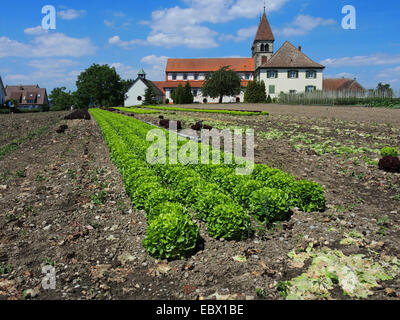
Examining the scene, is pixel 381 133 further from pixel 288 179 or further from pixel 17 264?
pixel 17 264

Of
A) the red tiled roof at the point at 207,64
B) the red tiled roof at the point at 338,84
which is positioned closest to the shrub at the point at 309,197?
the red tiled roof at the point at 338,84

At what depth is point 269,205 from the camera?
5465 mm

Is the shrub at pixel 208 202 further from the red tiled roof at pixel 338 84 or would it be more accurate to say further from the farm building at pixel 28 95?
the farm building at pixel 28 95

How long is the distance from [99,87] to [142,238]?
3395 inches

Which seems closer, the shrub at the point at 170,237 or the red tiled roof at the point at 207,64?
the shrub at the point at 170,237

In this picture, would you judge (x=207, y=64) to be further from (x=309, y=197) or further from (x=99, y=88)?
(x=309, y=197)

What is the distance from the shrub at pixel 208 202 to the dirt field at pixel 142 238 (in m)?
0.33

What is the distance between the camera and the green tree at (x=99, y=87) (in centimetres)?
8381

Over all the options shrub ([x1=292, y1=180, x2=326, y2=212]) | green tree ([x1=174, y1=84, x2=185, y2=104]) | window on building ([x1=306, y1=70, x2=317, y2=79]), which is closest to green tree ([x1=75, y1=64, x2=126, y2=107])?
green tree ([x1=174, y1=84, x2=185, y2=104])

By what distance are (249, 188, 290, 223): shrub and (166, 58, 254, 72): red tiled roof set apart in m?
80.0

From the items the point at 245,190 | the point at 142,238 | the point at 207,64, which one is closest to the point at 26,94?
the point at 207,64

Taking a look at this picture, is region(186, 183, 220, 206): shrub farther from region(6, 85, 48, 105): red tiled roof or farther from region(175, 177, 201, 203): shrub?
region(6, 85, 48, 105): red tiled roof
